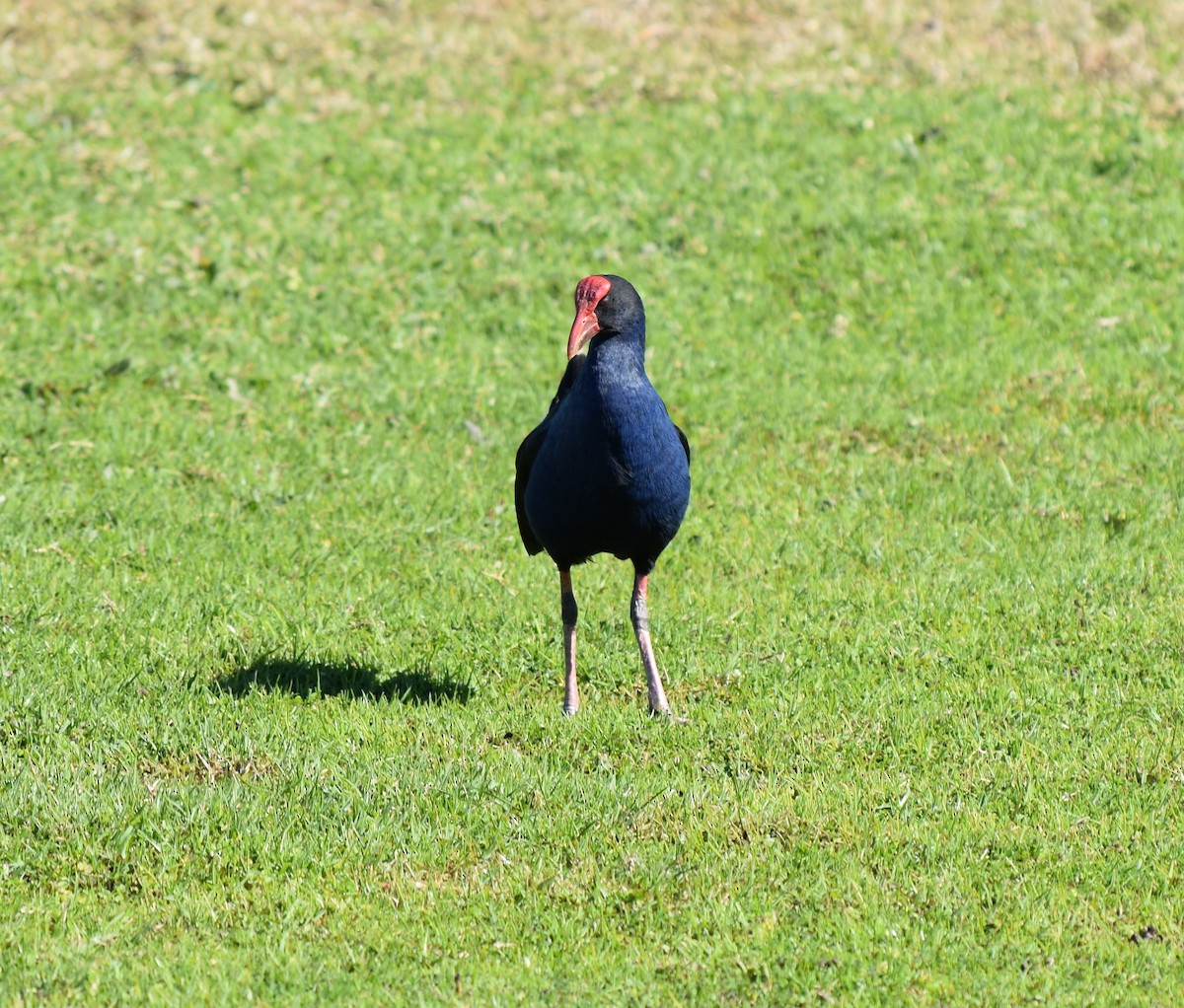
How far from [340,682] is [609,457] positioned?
1.78 m

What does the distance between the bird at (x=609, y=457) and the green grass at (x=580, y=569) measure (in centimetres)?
81

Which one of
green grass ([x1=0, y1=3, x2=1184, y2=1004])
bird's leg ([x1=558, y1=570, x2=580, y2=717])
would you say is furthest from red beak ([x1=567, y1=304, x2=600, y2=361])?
green grass ([x1=0, y1=3, x2=1184, y2=1004])

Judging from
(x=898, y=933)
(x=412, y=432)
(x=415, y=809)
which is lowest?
(x=412, y=432)

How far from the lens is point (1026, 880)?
5621 mm

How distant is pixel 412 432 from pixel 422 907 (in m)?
6.12

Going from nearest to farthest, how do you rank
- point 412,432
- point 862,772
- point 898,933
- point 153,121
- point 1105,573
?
1. point 898,933
2. point 862,772
3. point 1105,573
4. point 412,432
5. point 153,121

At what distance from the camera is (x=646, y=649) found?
24.2 feet

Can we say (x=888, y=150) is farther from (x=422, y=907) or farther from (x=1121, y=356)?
(x=422, y=907)

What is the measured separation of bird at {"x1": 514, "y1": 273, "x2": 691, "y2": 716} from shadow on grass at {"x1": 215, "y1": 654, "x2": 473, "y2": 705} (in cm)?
66

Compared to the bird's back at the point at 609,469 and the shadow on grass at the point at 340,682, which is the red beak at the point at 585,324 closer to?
the bird's back at the point at 609,469

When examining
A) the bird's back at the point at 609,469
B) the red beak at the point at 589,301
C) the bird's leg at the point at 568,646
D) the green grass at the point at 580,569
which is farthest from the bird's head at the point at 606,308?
the green grass at the point at 580,569

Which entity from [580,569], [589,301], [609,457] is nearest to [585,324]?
[589,301]

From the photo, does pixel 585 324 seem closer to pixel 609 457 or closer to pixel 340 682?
pixel 609 457

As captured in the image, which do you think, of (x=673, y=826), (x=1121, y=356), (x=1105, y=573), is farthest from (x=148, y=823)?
(x=1121, y=356)
